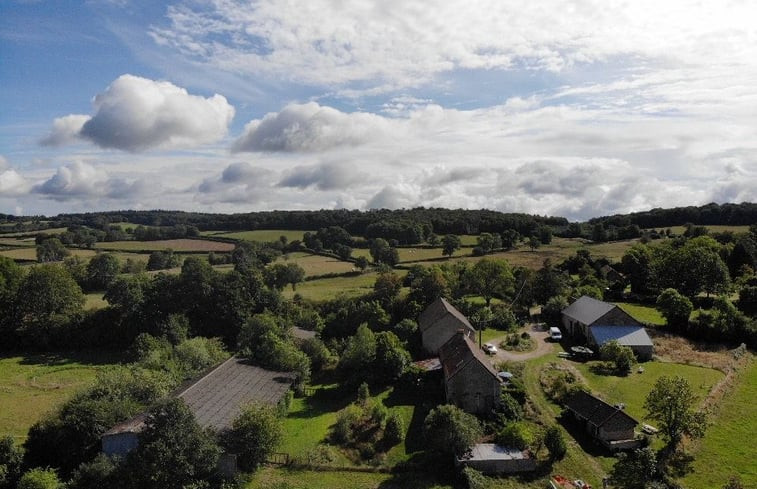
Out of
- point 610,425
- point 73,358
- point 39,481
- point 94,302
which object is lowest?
point 73,358

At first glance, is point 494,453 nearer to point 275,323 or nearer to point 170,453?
point 170,453

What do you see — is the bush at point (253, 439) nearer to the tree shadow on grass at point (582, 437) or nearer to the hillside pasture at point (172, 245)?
the tree shadow on grass at point (582, 437)

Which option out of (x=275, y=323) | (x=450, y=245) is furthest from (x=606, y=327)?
(x=450, y=245)

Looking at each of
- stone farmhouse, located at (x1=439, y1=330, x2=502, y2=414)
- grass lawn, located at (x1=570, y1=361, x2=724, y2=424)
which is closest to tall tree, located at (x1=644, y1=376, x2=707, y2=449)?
grass lawn, located at (x1=570, y1=361, x2=724, y2=424)

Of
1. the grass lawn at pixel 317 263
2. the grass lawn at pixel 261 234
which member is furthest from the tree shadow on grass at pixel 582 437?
the grass lawn at pixel 261 234

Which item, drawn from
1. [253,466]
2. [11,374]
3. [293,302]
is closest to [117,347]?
[11,374]

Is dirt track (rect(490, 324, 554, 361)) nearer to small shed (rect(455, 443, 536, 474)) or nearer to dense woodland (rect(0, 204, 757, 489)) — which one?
dense woodland (rect(0, 204, 757, 489))

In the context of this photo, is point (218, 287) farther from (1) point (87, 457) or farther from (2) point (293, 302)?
(1) point (87, 457)
